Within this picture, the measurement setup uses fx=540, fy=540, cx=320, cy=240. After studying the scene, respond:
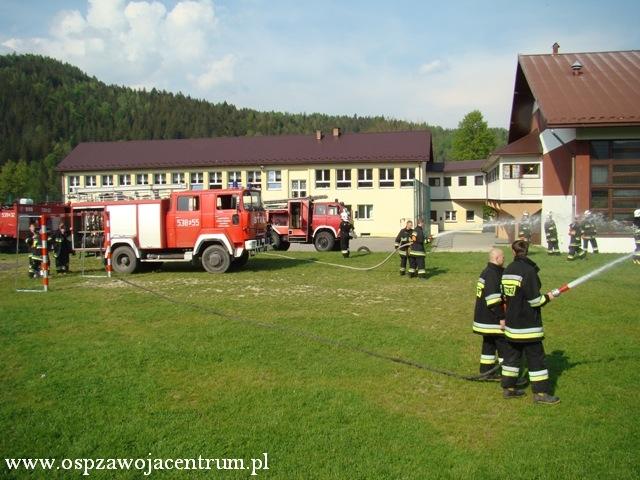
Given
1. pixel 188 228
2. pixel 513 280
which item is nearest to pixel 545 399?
pixel 513 280

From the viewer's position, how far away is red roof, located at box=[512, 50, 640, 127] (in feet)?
62.7

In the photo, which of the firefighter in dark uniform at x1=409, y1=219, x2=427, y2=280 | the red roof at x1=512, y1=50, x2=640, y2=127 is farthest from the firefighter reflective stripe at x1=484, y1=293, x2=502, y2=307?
the red roof at x1=512, y1=50, x2=640, y2=127

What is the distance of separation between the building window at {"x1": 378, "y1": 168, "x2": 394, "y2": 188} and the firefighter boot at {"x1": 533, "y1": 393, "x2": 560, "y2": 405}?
38555 millimetres

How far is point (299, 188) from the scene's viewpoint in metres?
45.5

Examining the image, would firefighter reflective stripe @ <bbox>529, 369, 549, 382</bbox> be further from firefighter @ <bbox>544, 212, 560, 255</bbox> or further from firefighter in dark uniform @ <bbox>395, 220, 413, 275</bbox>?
firefighter @ <bbox>544, 212, 560, 255</bbox>

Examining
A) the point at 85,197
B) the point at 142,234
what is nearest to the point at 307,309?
the point at 142,234

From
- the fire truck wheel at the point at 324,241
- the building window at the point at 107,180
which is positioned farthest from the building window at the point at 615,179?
the building window at the point at 107,180

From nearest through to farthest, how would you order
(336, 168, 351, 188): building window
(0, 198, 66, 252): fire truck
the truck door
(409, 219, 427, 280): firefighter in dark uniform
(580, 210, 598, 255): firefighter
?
1. (409, 219, 427, 280): firefighter in dark uniform
2. the truck door
3. (580, 210, 598, 255): firefighter
4. (0, 198, 66, 252): fire truck
5. (336, 168, 351, 188): building window

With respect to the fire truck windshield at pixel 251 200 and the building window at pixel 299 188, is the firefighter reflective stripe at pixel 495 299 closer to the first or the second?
the fire truck windshield at pixel 251 200

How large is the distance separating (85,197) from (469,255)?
44.0 feet

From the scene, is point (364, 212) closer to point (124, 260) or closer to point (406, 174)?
point (406, 174)

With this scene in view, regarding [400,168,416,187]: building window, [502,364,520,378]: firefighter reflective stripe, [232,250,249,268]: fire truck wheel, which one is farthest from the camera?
[400,168,416,187]: building window

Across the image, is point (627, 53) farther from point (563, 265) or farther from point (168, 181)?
point (168, 181)

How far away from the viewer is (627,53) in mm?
25406
